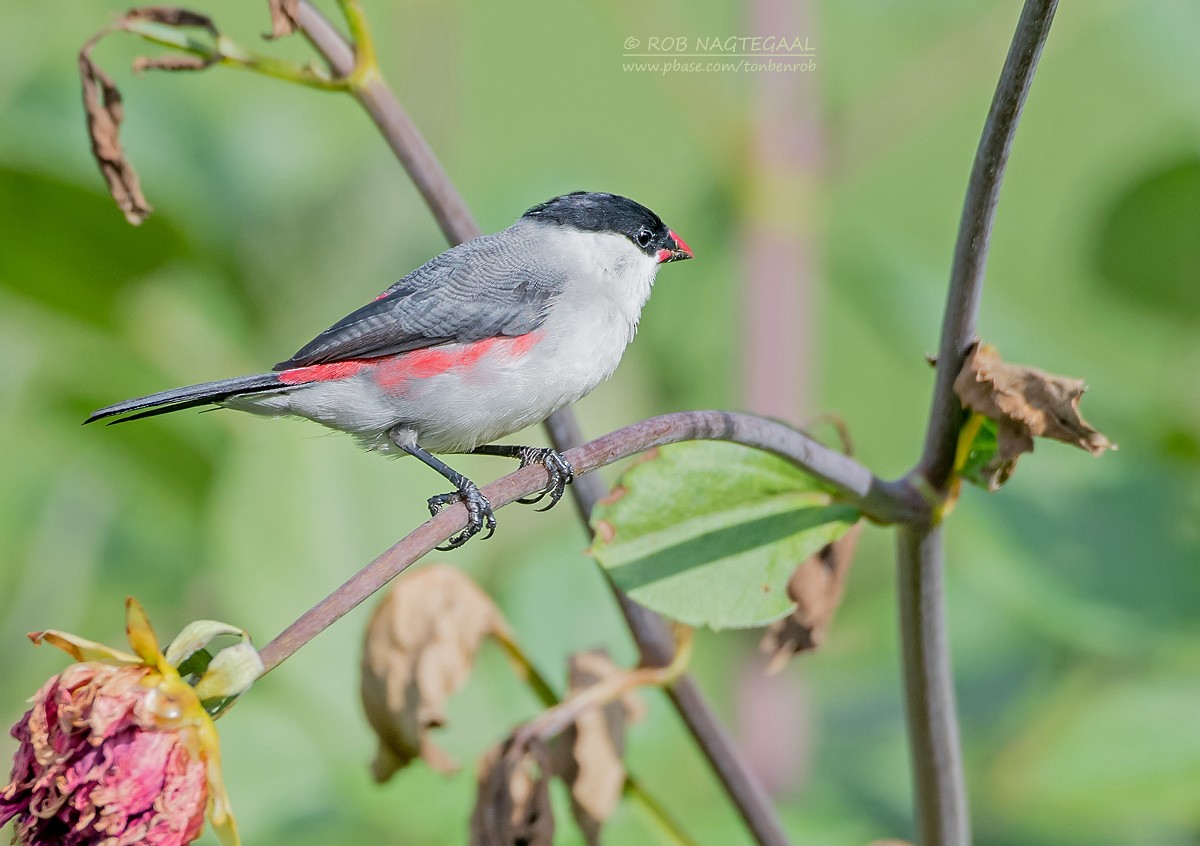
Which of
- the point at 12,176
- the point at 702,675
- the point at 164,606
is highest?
the point at 12,176

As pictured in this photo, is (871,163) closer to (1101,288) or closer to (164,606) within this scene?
(1101,288)

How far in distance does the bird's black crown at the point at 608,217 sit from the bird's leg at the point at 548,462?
299 mm

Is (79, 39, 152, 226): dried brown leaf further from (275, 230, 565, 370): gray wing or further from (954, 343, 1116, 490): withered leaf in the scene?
(954, 343, 1116, 490): withered leaf

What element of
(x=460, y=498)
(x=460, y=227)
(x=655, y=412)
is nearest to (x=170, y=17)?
(x=460, y=227)

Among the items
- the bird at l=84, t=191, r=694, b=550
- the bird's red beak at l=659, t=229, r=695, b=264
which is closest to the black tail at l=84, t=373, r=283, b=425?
the bird at l=84, t=191, r=694, b=550

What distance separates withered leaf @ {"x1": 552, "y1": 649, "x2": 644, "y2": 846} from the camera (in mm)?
1549

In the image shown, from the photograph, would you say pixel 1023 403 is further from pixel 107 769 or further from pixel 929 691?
pixel 107 769

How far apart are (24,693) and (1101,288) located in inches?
84.1

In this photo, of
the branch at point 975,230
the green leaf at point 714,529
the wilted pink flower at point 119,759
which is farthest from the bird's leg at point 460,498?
the branch at point 975,230

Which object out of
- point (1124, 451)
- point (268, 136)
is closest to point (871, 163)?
point (1124, 451)

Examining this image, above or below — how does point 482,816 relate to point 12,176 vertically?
below

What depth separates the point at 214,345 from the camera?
2.86m

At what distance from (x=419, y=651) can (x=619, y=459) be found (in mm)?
532

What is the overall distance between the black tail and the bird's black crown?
419 mm
